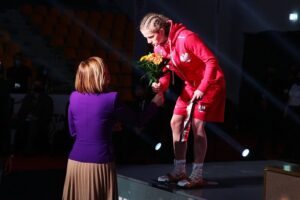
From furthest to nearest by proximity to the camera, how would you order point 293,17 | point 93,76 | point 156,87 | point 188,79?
point 293,17 → point 188,79 → point 156,87 → point 93,76

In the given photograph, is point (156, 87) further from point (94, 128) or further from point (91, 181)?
point (91, 181)

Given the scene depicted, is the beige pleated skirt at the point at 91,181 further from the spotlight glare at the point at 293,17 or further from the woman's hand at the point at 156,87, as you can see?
the spotlight glare at the point at 293,17

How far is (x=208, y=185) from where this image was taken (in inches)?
186

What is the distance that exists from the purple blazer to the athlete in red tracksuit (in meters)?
0.76

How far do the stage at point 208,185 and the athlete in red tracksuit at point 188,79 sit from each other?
153mm

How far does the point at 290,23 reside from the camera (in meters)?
10.9

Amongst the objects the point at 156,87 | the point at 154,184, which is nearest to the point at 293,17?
the point at 154,184

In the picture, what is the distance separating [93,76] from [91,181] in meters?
0.61

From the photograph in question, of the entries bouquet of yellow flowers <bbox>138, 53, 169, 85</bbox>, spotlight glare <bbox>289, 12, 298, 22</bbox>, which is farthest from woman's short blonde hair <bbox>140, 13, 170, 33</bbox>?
spotlight glare <bbox>289, 12, 298, 22</bbox>

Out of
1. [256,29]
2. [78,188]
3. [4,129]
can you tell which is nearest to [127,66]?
[256,29]

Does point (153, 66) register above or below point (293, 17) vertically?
below

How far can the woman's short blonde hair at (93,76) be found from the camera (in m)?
3.50

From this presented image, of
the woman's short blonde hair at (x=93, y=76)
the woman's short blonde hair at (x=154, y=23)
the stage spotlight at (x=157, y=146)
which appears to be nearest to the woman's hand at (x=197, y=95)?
the woman's short blonde hair at (x=154, y=23)

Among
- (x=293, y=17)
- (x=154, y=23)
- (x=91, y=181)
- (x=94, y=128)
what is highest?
(x=293, y=17)
